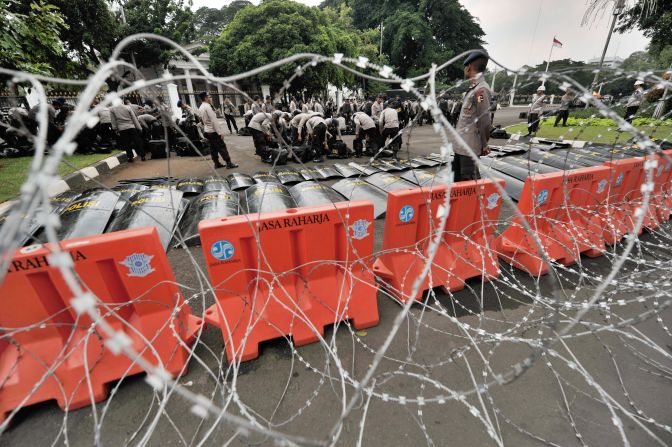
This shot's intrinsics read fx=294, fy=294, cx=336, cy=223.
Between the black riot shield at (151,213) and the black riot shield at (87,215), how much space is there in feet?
0.49

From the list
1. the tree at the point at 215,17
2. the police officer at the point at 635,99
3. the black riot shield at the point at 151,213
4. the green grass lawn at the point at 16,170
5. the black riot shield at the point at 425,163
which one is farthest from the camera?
the tree at the point at 215,17

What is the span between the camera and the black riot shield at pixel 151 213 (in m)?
3.89

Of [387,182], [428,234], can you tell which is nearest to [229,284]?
[428,234]

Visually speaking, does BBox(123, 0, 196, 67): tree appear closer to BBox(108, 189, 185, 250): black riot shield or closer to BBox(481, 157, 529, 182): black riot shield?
BBox(108, 189, 185, 250): black riot shield

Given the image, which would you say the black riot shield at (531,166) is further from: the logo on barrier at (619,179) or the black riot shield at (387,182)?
the black riot shield at (387,182)

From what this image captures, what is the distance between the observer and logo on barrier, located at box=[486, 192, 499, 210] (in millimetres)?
3010

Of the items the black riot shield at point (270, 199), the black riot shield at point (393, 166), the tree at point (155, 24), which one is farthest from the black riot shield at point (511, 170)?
the tree at point (155, 24)

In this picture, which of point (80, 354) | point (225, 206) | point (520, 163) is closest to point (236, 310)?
point (80, 354)

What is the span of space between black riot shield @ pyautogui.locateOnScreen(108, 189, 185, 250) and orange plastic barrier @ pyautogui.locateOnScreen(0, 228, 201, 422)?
66.2 inches

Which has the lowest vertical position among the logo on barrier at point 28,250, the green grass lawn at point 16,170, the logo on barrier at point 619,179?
the logo on barrier at point 619,179

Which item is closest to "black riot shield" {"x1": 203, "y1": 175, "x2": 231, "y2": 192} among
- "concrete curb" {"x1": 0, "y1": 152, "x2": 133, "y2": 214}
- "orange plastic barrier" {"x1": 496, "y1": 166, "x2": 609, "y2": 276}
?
"concrete curb" {"x1": 0, "y1": 152, "x2": 133, "y2": 214}

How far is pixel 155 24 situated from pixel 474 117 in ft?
104

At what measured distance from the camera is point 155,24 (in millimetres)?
25125

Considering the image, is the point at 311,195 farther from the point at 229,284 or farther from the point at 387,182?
the point at 229,284
